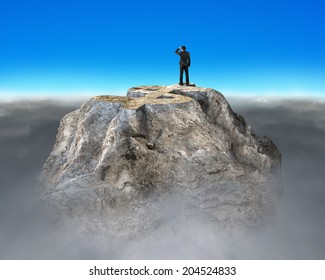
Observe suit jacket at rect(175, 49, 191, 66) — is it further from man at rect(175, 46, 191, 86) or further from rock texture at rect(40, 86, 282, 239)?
rock texture at rect(40, 86, 282, 239)

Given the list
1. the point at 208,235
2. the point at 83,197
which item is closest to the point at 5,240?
the point at 83,197

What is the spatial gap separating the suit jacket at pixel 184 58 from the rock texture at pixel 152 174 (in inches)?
201

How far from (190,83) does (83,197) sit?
14.7m

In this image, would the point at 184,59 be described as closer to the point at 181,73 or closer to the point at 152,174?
the point at 181,73

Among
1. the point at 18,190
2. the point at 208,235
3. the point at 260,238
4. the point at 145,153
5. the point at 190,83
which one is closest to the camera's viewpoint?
the point at 145,153

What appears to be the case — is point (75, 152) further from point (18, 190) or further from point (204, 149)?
point (18, 190)

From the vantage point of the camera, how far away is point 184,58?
77.7ft

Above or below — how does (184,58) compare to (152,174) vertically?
above

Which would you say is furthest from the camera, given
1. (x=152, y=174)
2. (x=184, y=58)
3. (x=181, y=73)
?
(x=181, y=73)

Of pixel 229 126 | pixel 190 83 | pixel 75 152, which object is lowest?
pixel 75 152

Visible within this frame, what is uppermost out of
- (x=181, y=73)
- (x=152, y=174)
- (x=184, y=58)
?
(x=184, y=58)

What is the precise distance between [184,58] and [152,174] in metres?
11.4

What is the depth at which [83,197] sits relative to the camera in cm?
1845

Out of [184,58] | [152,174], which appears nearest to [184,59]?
[184,58]
